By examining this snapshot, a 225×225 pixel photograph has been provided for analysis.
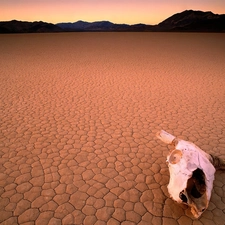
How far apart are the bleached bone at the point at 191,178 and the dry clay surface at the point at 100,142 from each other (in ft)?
0.73

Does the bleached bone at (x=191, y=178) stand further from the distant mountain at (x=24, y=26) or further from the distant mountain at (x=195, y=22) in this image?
the distant mountain at (x=24, y=26)

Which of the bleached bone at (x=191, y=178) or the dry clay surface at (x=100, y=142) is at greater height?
the bleached bone at (x=191, y=178)

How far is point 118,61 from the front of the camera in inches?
415

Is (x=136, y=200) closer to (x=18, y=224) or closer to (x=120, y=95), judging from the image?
(x=18, y=224)

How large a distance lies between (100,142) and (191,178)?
167 cm

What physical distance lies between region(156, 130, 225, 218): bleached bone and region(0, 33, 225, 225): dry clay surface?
222mm

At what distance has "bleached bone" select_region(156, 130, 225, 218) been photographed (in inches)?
82.2

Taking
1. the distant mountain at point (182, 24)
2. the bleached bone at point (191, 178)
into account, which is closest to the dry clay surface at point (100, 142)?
the bleached bone at point (191, 178)

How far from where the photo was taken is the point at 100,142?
3582 millimetres

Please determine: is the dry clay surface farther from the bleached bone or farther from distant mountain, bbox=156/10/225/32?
distant mountain, bbox=156/10/225/32

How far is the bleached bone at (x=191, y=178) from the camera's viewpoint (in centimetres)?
209

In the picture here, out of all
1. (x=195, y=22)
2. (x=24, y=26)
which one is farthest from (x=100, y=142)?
(x=195, y=22)

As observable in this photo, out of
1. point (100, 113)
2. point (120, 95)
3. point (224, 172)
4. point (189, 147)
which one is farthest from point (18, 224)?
point (120, 95)

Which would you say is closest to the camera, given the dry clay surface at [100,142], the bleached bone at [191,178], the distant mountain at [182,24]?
the bleached bone at [191,178]
